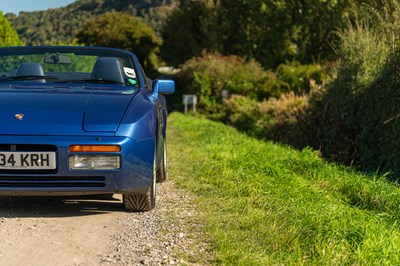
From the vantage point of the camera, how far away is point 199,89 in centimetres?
3162

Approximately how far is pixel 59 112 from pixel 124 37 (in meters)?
62.4

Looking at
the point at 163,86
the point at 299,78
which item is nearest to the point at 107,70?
the point at 163,86

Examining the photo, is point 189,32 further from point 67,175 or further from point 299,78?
point 67,175

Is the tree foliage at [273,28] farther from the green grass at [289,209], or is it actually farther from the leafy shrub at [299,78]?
the green grass at [289,209]

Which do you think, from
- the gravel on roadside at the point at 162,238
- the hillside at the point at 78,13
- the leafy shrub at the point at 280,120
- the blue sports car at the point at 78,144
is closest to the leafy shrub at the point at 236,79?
the leafy shrub at the point at 280,120

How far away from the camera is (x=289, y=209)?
5266 mm

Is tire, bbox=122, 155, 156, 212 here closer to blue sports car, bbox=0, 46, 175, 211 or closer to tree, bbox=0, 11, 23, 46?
blue sports car, bbox=0, 46, 175, 211

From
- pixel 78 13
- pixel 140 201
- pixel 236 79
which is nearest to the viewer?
pixel 140 201

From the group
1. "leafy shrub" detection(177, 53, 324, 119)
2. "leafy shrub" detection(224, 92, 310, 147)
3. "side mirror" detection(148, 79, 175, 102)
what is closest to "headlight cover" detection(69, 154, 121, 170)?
"side mirror" detection(148, 79, 175, 102)

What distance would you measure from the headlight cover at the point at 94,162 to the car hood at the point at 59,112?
0.20 metres

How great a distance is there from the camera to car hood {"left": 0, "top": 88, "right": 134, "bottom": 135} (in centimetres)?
470

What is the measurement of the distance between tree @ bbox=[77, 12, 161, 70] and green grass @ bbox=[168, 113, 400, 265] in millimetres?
56909

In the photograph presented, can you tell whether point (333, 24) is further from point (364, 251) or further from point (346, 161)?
point (364, 251)

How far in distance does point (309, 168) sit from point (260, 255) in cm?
439
